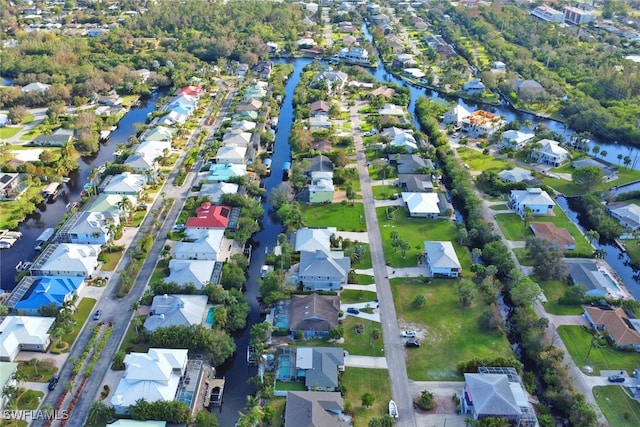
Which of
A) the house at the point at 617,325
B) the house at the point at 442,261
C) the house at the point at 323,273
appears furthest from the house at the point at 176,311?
the house at the point at 617,325

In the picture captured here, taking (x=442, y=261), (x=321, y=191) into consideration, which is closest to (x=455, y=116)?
(x=321, y=191)

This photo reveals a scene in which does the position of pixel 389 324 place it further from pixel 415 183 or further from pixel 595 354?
pixel 415 183

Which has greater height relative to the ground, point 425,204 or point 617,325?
point 617,325

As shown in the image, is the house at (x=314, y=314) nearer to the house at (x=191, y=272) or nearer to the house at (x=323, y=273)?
Result: the house at (x=323, y=273)

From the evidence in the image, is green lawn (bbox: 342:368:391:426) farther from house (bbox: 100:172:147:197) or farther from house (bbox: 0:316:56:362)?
house (bbox: 100:172:147:197)

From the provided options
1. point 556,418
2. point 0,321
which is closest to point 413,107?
point 556,418
